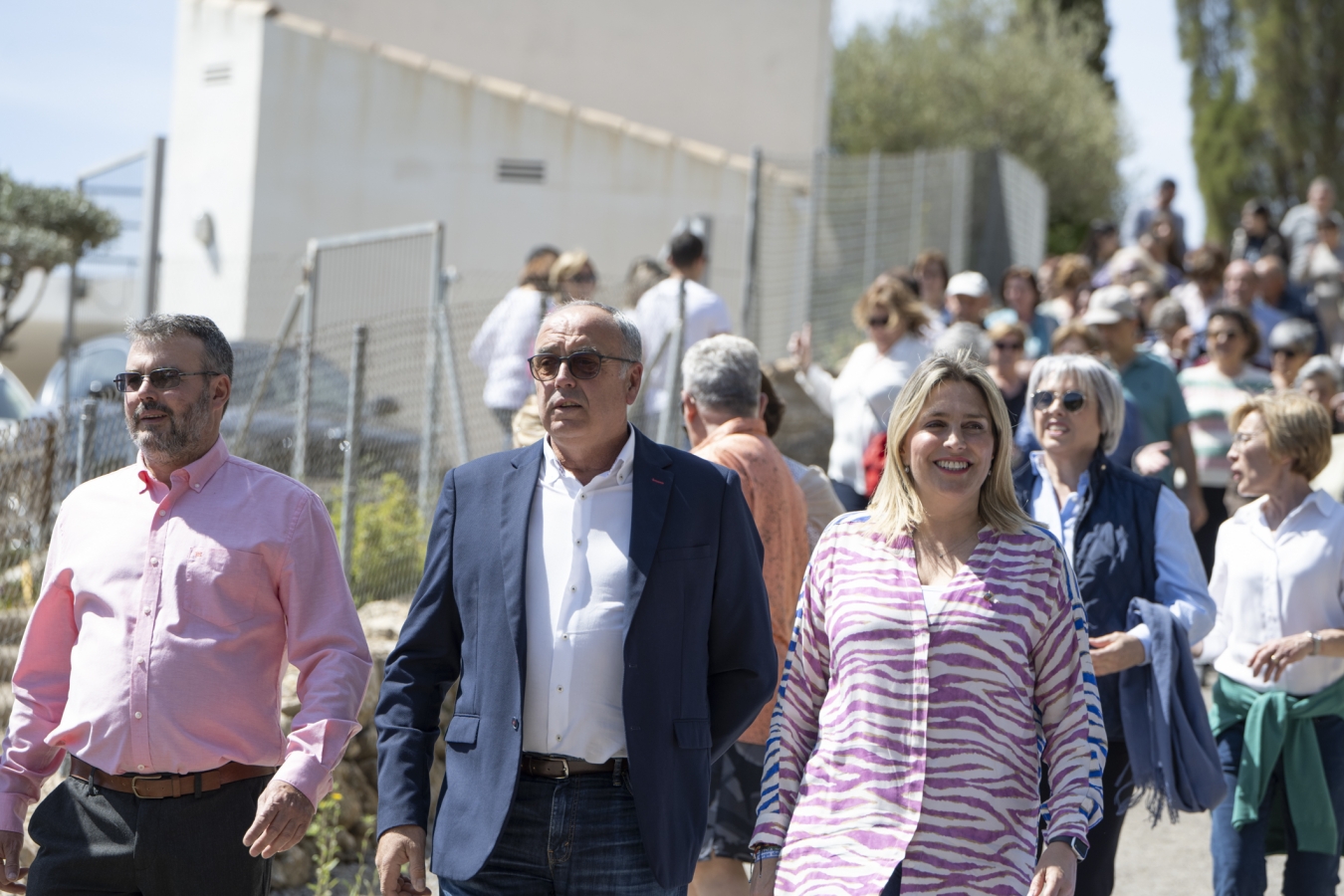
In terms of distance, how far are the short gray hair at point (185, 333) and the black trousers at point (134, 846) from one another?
1060mm

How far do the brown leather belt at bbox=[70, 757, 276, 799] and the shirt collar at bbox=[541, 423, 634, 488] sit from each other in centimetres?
104

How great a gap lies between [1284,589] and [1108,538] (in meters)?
0.96

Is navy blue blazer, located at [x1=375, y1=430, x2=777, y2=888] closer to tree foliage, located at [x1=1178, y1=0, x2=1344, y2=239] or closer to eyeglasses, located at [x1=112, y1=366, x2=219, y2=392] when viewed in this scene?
eyeglasses, located at [x1=112, y1=366, x2=219, y2=392]

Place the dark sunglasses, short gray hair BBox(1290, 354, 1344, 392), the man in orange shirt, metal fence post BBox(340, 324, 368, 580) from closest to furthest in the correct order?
the dark sunglasses < the man in orange shirt < metal fence post BBox(340, 324, 368, 580) < short gray hair BBox(1290, 354, 1344, 392)

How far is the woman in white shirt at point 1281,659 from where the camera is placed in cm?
497

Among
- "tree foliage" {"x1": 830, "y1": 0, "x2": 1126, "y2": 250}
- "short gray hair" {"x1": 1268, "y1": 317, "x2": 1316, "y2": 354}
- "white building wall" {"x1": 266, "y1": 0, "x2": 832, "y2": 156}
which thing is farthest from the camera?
"tree foliage" {"x1": 830, "y1": 0, "x2": 1126, "y2": 250}

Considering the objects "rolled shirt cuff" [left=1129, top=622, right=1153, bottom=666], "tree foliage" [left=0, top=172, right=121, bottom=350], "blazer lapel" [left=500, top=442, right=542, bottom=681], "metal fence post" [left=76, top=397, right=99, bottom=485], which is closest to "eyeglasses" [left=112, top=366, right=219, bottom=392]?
"blazer lapel" [left=500, top=442, right=542, bottom=681]

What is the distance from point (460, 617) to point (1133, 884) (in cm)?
447

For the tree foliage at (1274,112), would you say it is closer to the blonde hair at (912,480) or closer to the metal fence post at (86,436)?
the metal fence post at (86,436)

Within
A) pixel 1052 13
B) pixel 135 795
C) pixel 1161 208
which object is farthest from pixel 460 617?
pixel 1052 13

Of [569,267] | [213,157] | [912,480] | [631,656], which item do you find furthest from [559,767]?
[213,157]

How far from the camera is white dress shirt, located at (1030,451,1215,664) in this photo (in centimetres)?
448

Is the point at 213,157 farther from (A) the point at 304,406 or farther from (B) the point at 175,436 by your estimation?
(B) the point at 175,436

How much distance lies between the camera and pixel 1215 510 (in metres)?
8.88
